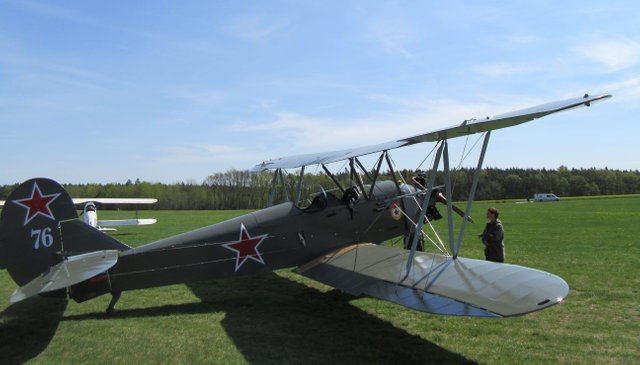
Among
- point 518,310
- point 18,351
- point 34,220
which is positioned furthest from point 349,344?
point 34,220

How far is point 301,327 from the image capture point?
18.2ft

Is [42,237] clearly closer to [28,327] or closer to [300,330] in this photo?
[28,327]

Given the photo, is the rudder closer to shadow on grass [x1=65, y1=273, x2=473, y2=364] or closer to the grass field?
the grass field

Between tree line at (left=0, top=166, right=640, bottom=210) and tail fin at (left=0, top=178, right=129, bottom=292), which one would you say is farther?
tree line at (left=0, top=166, right=640, bottom=210)

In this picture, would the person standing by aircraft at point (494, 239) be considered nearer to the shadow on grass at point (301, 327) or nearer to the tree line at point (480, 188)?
the shadow on grass at point (301, 327)

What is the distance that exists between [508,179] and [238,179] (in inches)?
1926

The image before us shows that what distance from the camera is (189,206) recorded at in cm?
6550

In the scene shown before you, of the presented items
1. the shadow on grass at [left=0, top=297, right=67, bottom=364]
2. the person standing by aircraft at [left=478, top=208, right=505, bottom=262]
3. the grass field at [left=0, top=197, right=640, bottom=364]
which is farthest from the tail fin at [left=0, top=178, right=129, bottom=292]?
the person standing by aircraft at [left=478, top=208, right=505, bottom=262]

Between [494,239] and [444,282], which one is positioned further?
[494,239]

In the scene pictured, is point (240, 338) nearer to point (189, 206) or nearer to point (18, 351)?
point (18, 351)

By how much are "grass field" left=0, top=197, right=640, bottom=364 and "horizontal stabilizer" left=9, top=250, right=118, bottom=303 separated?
680 mm

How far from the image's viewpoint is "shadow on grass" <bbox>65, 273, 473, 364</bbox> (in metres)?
4.51

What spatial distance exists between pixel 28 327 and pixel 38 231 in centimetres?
118

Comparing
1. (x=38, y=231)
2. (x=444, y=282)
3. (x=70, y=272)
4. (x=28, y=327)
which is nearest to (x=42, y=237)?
(x=38, y=231)
